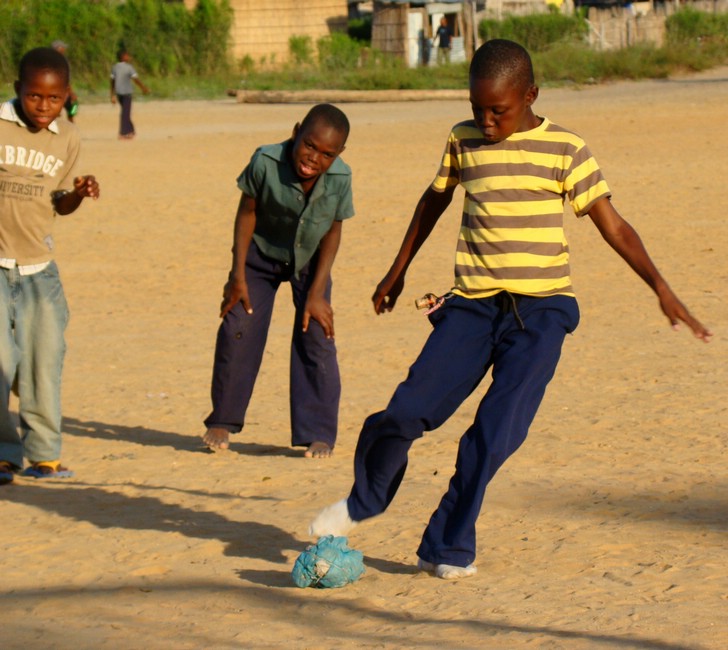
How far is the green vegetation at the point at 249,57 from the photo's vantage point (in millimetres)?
36312

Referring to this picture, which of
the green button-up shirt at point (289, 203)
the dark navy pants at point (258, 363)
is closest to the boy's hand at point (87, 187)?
the green button-up shirt at point (289, 203)

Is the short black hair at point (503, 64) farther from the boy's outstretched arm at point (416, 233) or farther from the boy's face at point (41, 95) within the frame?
the boy's face at point (41, 95)

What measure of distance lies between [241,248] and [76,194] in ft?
3.10

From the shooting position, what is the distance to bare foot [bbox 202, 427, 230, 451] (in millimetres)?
6949

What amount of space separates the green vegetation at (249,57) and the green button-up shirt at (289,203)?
29395 millimetres

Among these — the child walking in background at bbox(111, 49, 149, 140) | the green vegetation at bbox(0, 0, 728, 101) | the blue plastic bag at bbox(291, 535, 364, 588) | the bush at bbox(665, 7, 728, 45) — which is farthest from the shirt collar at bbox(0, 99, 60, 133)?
the bush at bbox(665, 7, 728, 45)

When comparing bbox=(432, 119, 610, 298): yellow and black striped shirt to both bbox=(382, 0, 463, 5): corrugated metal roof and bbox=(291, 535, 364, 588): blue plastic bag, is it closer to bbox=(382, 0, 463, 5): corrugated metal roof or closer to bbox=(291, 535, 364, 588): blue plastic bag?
bbox=(291, 535, 364, 588): blue plastic bag

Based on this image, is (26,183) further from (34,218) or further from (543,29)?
(543,29)

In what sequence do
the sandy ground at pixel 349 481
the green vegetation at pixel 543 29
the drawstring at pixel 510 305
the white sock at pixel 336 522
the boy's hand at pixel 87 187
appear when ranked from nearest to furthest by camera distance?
the sandy ground at pixel 349 481
the drawstring at pixel 510 305
the white sock at pixel 336 522
the boy's hand at pixel 87 187
the green vegetation at pixel 543 29

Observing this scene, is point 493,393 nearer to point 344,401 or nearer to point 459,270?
point 459,270

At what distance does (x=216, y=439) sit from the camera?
6.96 metres

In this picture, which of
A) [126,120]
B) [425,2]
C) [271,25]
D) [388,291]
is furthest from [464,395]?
[271,25]

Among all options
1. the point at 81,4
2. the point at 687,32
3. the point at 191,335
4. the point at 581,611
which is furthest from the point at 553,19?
the point at 581,611

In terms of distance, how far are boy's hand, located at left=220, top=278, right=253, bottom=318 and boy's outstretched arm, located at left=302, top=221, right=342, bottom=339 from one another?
1.06ft
